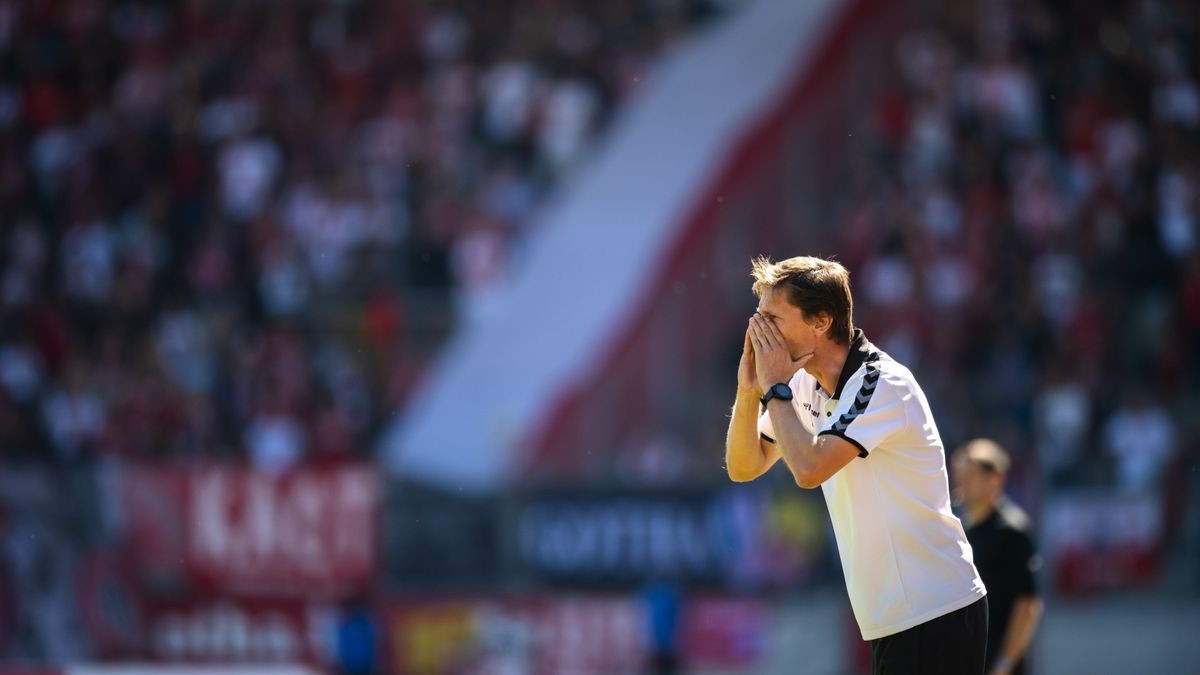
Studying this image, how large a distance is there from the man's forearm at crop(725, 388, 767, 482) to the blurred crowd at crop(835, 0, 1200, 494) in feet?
26.4

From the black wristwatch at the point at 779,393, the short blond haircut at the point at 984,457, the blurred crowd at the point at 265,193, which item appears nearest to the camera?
the black wristwatch at the point at 779,393

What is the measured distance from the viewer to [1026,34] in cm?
1783

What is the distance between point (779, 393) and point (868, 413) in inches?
9.4

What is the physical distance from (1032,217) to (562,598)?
6162mm

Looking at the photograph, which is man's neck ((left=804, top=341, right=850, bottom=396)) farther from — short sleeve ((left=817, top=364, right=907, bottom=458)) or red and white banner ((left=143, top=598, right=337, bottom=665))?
red and white banner ((left=143, top=598, right=337, bottom=665))

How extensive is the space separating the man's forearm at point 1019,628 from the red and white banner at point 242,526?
8.10 metres

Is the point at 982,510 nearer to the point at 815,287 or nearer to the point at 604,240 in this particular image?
the point at 815,287

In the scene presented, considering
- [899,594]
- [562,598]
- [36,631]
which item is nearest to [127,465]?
[36,631]

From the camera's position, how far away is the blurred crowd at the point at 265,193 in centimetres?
1695

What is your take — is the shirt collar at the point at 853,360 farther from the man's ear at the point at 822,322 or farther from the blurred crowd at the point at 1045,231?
the blurred crowd at the point at 1045,231

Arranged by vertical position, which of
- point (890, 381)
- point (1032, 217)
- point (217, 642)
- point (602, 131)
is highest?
point (602, 131)

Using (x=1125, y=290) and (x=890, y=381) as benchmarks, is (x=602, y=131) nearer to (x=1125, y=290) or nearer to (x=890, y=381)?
(x=1125, y=290)

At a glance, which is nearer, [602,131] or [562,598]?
[562,598]

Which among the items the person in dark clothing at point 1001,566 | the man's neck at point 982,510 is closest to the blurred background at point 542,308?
the man's neck at point 982,510
